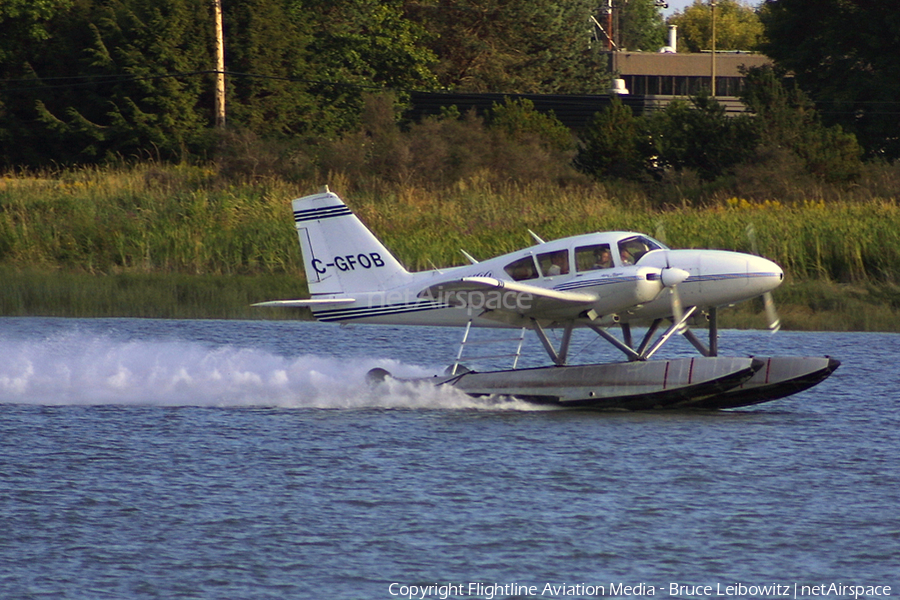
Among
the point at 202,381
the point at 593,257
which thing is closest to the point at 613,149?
the point at 202,381

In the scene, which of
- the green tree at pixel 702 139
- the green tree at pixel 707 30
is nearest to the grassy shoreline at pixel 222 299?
the green tree at pixel 702 139

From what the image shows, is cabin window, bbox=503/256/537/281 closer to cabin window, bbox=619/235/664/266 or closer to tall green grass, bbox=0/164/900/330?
cabin window, bbox=619/235/664/266

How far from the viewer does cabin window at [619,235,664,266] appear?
14.0m

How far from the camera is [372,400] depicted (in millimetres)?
15508

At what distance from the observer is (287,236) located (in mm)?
26891

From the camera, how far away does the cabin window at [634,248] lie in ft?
45.9

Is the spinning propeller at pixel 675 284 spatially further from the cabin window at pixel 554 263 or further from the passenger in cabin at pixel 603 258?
the cabin window at pixel 554 263

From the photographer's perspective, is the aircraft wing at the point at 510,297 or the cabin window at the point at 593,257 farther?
the cabin window at the point at 593,257

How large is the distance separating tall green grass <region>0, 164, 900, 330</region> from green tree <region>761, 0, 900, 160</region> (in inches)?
Answer: 431

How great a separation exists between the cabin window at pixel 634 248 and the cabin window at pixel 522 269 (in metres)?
1.06

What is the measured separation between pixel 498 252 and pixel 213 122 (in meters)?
18.3

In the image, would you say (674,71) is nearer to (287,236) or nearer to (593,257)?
(287,236)

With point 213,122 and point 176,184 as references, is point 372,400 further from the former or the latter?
point 213,122

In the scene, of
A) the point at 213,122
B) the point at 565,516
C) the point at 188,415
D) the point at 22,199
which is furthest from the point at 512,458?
the point at 213,122
